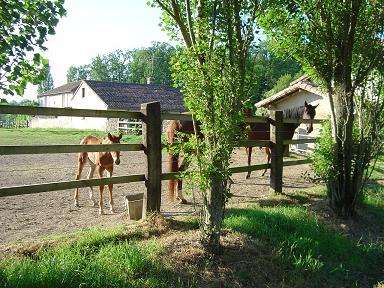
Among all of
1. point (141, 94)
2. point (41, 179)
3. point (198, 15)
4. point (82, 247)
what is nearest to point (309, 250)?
point (82, 247)

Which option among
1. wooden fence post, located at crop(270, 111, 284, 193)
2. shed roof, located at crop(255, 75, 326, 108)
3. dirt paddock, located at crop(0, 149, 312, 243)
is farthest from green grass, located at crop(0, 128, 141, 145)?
wooden fence post, located at crop(270, 111, 284, 193)

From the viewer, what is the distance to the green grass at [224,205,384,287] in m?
4.86

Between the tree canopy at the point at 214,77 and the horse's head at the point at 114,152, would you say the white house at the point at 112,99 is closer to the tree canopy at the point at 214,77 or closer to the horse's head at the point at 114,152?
the horse's head at the point at 114,152

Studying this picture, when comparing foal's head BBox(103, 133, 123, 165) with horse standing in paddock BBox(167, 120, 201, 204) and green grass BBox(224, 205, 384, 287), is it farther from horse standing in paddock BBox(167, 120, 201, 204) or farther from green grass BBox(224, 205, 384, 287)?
green grass BBox(224, 205, 384, 287)

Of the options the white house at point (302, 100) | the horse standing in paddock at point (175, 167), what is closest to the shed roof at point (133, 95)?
the white house at point (302, 100)

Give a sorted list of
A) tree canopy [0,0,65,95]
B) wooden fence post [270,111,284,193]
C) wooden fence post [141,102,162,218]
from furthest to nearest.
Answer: wooden fence post [270,111,284,193], wooden fence post [141,102,162,218], tree canopy [0,0,65,95]

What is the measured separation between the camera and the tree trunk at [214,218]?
4.59 m

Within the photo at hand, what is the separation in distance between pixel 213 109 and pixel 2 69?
2.22m

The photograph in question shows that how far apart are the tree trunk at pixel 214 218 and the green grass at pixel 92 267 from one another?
0.61 meters

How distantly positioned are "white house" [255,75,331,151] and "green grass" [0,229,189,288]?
1407 cm

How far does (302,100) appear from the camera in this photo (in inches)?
754

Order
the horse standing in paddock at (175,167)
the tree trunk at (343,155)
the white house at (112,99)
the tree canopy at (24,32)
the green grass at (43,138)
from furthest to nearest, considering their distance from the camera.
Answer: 1. the white house at (112,99)
2. the green grass at (43,138)
3. the horse standing in paddock at (175,167)
4. the tree trunk at (343,155)
5. the tree canopy at (24,32)

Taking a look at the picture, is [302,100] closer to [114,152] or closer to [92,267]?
[114,152]

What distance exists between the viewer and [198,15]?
4.46 meters
